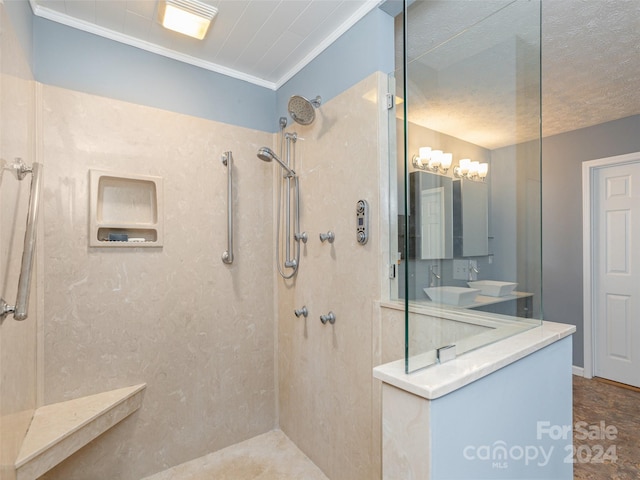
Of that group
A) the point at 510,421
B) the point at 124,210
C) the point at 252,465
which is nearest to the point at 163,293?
the point at 124,210

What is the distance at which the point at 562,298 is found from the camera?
3430 millimetres

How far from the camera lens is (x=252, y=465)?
1988 mm

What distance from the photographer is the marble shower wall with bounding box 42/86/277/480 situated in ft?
5.55

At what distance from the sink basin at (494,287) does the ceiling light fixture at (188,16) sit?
1764 mm

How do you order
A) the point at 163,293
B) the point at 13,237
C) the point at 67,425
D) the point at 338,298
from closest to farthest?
the point at 13,237, the point at 67,425, the point at 338,298, the point at 163,293

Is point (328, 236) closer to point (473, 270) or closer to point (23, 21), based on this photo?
point (473, 270)

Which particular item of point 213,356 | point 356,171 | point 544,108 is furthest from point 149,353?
point 544,108

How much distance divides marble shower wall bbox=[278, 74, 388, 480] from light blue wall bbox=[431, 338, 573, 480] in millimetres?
648

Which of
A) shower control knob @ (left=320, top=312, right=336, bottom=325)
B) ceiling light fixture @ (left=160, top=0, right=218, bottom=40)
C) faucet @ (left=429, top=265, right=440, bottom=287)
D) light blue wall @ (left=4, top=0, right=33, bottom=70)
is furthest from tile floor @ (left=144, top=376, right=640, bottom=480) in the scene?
ceiling light fixture @ (left=160, top=0, right=218, bottom=40)

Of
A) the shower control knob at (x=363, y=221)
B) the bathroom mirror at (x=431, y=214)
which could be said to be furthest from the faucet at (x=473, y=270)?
the shower control knob at (x=363, y=221)

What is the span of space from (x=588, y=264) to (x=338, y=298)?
2.85 m

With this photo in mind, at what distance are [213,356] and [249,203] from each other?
102 centimetres

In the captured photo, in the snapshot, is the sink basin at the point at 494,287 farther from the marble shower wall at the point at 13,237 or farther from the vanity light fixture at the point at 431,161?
the marble shower wall at the point at 13,237

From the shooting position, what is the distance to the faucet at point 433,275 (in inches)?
45.0
